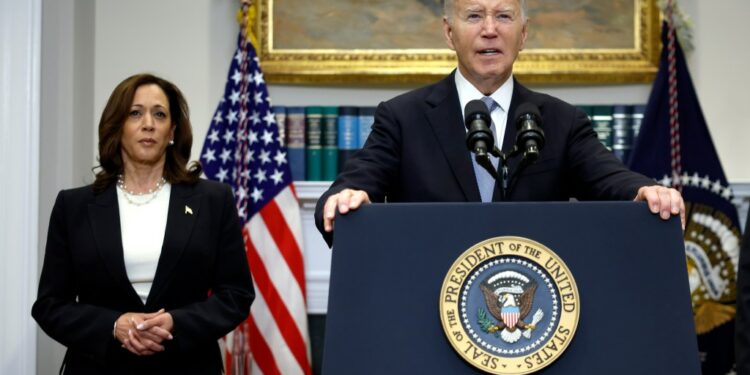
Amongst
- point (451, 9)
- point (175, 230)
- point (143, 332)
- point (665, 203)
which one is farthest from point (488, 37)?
point (143, 332)

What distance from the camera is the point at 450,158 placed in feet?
8.59

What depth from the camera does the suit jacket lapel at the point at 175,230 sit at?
11.4ft

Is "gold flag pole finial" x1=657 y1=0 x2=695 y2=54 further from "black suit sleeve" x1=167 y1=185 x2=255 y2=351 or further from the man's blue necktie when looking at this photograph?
the man's blue necktie

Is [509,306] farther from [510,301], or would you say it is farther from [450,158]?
Result: [450,158]

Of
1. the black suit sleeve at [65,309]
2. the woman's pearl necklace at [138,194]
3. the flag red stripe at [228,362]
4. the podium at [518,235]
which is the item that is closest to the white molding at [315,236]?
the flag red stripe at [228,362]

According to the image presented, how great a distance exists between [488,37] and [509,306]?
3.23ft

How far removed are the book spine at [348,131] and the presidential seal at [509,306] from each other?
3.62 m

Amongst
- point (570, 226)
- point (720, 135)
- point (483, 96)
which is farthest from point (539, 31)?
point (570, 226)

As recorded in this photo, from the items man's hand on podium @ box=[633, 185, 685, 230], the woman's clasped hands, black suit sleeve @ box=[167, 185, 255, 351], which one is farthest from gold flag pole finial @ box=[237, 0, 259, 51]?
man's hand on podium @ box=[633, 185, 685, 230]

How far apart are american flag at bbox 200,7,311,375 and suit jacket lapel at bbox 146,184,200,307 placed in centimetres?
157

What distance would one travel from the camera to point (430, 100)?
108 inches

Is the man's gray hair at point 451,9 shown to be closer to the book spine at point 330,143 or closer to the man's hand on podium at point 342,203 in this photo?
the man's hand on podium at point 342,203

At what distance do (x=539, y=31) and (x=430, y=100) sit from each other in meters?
3.10

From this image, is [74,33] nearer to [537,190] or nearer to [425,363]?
[537,190]
